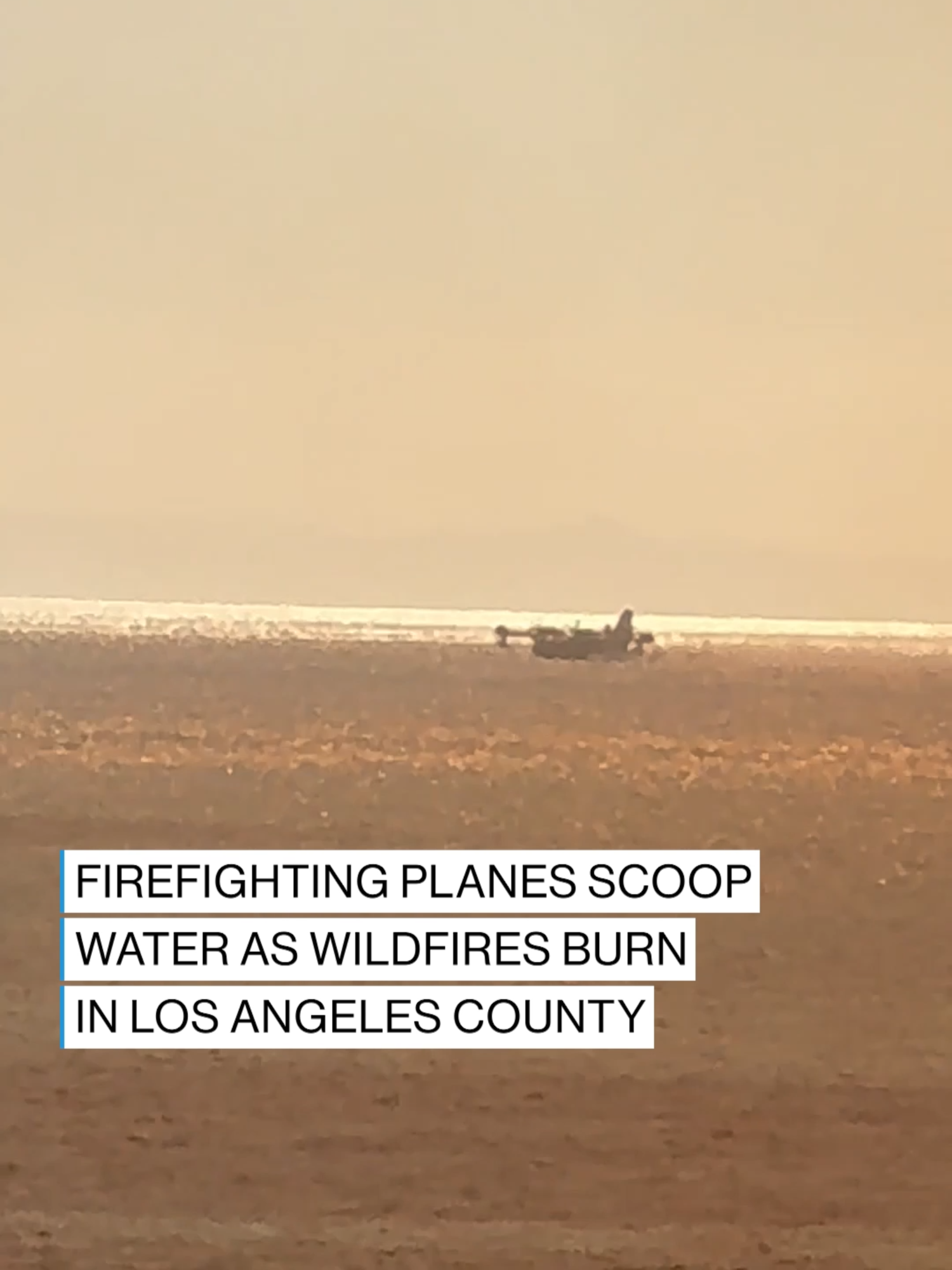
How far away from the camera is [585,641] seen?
7.07 ft

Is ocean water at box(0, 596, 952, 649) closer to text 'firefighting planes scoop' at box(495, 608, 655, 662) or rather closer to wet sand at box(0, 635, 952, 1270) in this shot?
text 'firefighting planes scoop' at box(495, 608, 655, 662)

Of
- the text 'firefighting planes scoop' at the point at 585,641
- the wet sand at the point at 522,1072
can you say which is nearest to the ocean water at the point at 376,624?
the text 'firefighting planes scoop' at the point at 585,641

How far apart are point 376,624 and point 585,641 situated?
332 mm

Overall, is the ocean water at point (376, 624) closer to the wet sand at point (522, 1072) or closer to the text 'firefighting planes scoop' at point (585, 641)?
the text 'firefighting planes scoop' at point (585, 641)

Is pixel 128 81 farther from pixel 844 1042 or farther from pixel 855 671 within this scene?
pixel 844 1042

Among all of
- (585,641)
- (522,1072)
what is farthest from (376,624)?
(522,1072)

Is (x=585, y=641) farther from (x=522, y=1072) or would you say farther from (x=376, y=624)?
(x=522, y=1072)

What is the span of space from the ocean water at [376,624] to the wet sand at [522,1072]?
73 centimetres

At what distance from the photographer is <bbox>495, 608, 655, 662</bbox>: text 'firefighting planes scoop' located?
2113 mm

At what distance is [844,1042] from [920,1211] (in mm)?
147

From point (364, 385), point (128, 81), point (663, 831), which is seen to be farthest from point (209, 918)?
point (128, 81)

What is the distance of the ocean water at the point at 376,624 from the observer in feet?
7.08

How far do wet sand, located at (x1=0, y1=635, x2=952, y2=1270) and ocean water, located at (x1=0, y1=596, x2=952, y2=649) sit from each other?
28.8 inches

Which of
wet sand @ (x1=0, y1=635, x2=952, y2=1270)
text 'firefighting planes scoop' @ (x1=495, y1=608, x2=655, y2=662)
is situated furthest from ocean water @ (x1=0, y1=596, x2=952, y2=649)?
wet sand @ (x1=0, y1=635, x2=952, y2=1270)
